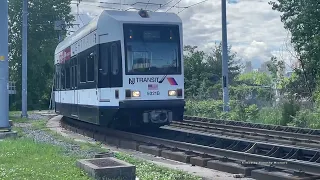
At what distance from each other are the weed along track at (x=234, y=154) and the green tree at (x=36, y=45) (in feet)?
139

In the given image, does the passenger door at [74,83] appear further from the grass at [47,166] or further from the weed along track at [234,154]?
the grass at [47,166]

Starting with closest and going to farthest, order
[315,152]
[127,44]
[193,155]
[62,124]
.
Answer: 1. [315,152]
2. [193,155]
3. [127,44]
4. [62,124]

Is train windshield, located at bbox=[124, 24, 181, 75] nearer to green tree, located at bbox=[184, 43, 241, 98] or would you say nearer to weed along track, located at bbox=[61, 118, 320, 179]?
weed along track, located at bbox=[61, 118, 320, 179]

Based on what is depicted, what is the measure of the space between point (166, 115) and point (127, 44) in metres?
2.53

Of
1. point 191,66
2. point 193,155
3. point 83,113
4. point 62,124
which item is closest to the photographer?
point 193,155

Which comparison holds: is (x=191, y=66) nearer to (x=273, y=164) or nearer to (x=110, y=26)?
(x=110, y=26)

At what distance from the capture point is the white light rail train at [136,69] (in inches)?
610

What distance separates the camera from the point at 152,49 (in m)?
15.7

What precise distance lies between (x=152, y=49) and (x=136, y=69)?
779 millimetres

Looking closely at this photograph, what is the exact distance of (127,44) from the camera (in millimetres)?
15406

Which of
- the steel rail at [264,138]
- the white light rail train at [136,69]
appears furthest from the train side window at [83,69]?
the steel rail at [264,138]

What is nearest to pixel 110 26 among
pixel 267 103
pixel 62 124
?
pixel 62 124

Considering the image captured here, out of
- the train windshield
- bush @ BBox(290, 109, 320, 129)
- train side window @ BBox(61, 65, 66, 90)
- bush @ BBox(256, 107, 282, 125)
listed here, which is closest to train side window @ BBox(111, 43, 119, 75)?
the train windshield

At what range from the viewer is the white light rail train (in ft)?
50.8
